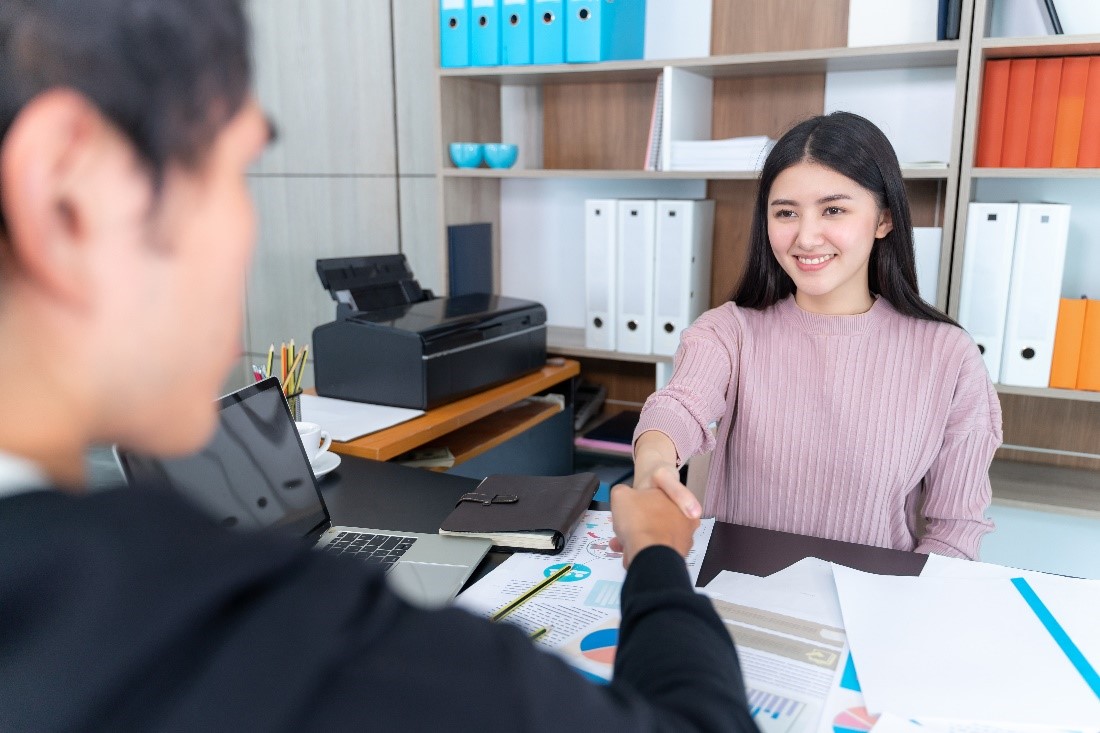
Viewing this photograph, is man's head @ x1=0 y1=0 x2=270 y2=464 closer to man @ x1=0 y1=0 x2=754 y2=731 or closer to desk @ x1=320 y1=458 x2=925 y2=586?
man @ x1=0 y1=0 x2=754 y2=731

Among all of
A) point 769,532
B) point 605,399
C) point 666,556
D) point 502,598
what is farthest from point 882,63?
point 666,556

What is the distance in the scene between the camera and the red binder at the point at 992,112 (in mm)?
2143

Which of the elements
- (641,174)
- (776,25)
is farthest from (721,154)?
(776,25)

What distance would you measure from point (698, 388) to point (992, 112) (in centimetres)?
116

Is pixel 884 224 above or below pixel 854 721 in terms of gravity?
above

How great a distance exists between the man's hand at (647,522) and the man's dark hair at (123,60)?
1.71ft

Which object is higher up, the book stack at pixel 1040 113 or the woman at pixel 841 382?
the book stack at pixel 1040 113

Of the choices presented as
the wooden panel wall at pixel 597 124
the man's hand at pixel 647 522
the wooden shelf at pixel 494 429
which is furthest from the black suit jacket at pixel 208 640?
the wooden panel wall at pixel 597 124

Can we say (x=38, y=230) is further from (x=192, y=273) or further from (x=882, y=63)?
(x=882, y=63)

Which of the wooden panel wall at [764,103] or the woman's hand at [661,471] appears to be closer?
the woman's hand at [661,471]

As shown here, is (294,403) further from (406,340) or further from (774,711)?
(774,711)

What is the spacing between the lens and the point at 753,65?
243 cm

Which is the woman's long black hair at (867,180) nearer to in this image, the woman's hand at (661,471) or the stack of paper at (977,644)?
the woman's hand at (661,471)

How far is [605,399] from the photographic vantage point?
3078 mm
